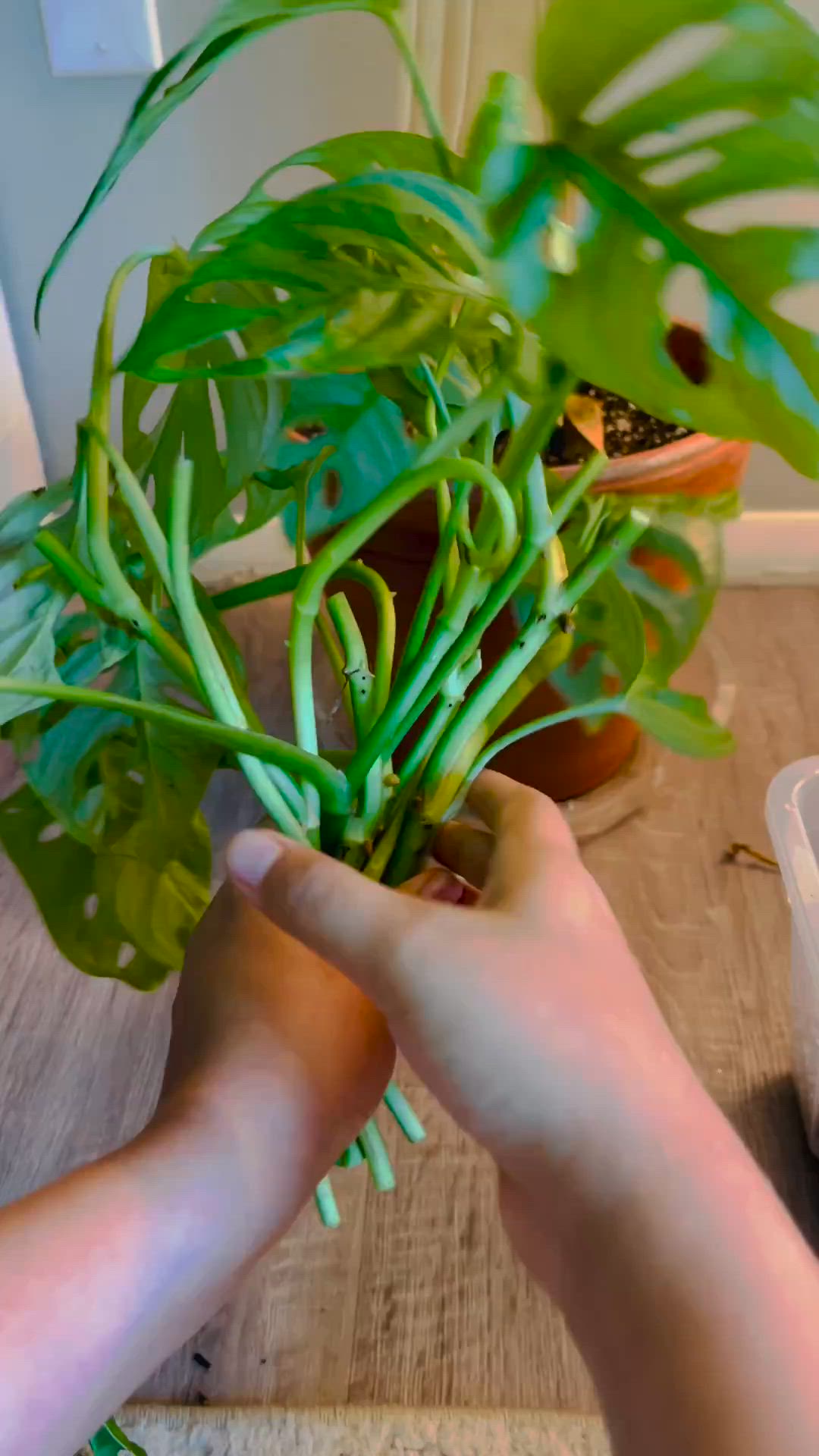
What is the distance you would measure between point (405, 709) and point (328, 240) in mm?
188

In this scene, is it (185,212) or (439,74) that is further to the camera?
A: (185,212)

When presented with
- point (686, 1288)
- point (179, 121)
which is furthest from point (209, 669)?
point (179, 121)

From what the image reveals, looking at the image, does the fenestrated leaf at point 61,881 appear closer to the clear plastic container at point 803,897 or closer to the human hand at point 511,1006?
the human hand at point 511,1006

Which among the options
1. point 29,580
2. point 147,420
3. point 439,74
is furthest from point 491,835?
point 147,420

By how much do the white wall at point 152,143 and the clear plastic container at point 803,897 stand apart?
0.72 meters

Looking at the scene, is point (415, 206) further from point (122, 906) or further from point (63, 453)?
point (63, 453)

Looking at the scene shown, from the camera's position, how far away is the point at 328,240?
293 mm

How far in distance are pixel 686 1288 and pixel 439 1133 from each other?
16.3 inches

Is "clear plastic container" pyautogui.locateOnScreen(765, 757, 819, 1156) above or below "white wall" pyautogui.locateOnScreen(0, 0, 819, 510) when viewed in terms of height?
below

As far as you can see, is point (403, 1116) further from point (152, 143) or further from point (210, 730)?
point (152, 143)

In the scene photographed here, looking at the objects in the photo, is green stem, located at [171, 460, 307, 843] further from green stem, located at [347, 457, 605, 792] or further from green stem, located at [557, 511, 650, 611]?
green stem, located at [557, 511, 650, 611]

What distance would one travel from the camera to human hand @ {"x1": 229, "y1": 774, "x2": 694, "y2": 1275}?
1.20ft

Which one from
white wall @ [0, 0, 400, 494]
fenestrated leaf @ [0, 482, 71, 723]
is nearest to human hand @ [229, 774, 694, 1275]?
fenestrated leaf @ [0, 482, 71, 723]

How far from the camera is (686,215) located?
27cm
